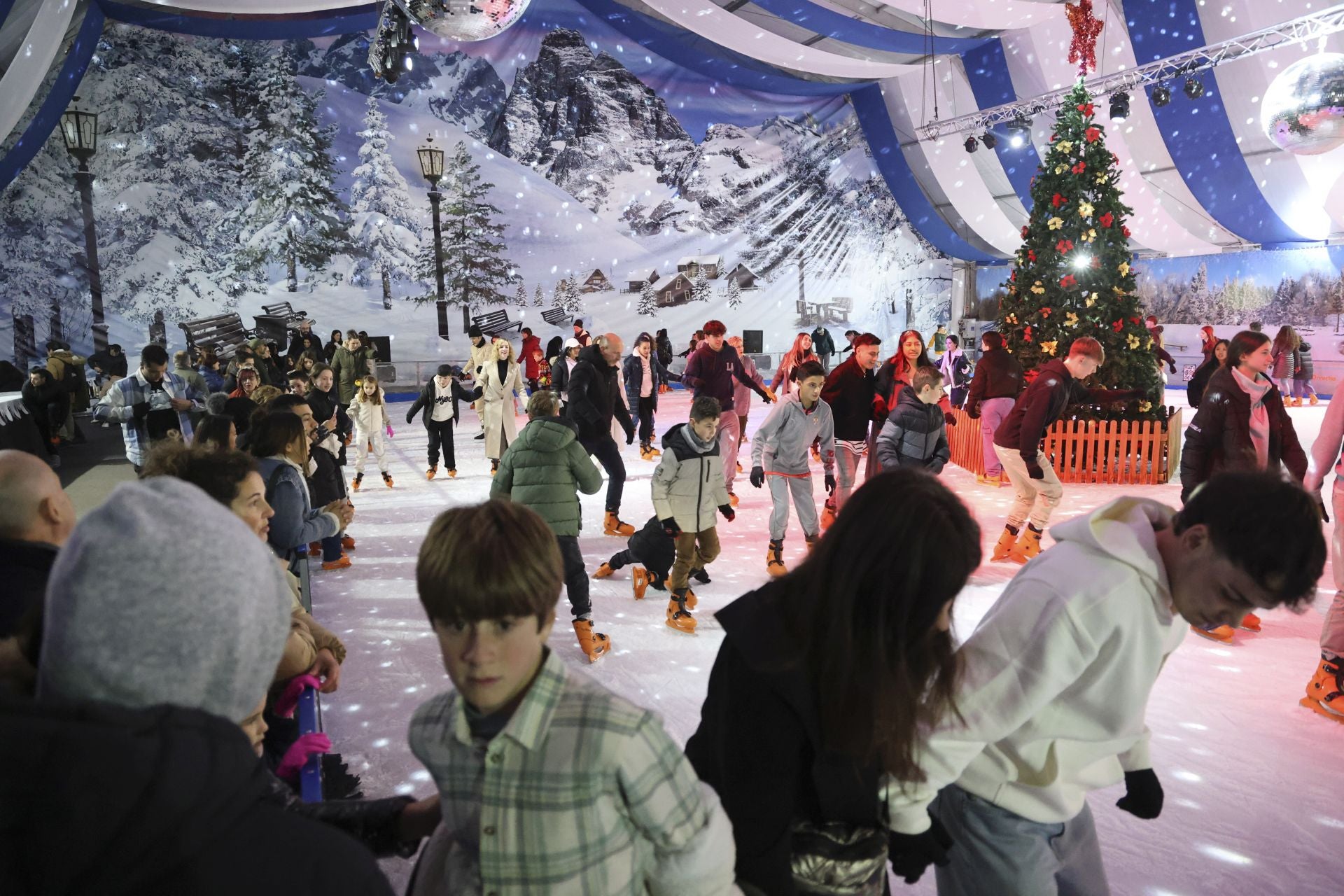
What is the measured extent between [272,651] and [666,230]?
19196 mm

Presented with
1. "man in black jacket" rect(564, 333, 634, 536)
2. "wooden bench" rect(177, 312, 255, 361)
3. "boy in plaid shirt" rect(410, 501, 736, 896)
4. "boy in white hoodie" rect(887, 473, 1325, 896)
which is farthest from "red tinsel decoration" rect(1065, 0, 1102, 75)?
"wooden bench" rect(177, 312, 255, 361)

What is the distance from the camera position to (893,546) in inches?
46.8

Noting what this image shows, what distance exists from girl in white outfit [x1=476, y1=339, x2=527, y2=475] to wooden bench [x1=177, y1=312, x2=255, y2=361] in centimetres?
883

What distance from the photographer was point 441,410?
7.86 m

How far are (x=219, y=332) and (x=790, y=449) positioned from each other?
13728 millimetres

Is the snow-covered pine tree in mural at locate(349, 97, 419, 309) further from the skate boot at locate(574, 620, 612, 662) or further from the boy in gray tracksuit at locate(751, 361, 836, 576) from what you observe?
the skate boot at locate(574, 620, 612, 662)

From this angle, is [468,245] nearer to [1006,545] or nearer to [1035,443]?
[1006,545]

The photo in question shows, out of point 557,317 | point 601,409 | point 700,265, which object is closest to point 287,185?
point 557,317

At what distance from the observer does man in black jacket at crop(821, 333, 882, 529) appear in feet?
19.7

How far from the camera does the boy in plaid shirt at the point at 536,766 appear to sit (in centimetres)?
111

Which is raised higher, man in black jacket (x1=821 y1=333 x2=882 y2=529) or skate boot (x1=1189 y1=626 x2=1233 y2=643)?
man in black jacket (x1=821 y1=333 x2=882 y2=529)

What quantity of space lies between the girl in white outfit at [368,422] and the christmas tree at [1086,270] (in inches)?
266

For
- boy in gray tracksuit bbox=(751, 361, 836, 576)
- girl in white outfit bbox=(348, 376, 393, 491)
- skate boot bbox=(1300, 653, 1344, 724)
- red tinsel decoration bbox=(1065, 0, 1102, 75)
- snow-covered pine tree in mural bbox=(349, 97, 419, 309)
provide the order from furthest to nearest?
1. snow-covered pine tree in mural bbox=(349, 97, 419, 309)
2. red tinsel decoration bbox=(1065, 0, 1102, 75)
3. girl in white outfit bbox=(348, 376, 393, 491)
4. boy in gray tracksuit bbox=(751, 361, 836, 576)
5. skate boot bbox=(1300, 653, 1344, 724)

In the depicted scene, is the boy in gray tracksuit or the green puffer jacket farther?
the boy in gray tracksuit
